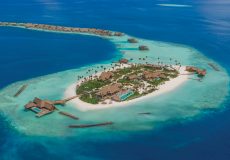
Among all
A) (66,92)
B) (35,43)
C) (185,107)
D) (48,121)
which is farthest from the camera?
(35,43)

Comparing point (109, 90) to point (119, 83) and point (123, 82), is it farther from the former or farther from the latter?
point (123, 82)

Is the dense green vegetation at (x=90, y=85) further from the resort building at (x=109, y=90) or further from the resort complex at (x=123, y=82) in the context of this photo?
the resort building at (x=109, y=90)

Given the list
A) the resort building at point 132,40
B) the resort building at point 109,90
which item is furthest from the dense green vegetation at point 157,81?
the resort building at point 132,40

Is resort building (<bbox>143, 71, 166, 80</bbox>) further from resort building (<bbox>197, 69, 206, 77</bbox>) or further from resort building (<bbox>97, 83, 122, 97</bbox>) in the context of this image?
resort building (<bbox>97, 83, 122, 97</bbox>)

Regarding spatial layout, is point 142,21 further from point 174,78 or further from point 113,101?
point 113,101

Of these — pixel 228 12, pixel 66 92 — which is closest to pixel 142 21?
pixel 228 12

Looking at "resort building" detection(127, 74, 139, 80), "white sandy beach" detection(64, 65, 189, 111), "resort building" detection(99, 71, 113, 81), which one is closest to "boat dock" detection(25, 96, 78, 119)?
"white sandy beach" detection(64, 65, 189, 111)
